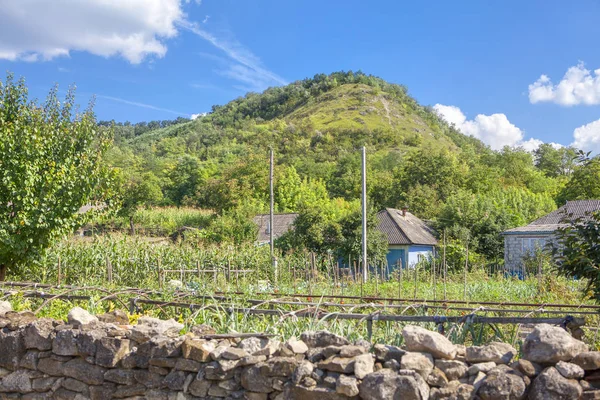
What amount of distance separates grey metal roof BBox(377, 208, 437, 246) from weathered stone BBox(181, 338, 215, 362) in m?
26.5

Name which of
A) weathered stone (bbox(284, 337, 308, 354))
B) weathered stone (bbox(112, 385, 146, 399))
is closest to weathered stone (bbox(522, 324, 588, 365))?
weathered stone (bbox(284, 337, 308, 354))

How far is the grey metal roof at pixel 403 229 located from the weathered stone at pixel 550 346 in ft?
88.7

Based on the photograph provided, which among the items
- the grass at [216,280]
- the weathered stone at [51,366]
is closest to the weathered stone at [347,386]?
the weathered stone at [51,366]

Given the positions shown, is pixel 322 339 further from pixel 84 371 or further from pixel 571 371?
pixel 84 371

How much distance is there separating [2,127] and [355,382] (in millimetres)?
10350

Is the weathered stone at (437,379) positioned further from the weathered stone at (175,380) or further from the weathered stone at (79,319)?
the weathered stone at (79,319)

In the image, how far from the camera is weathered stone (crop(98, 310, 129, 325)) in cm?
499

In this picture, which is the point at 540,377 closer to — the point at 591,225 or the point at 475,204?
the point at 591,225

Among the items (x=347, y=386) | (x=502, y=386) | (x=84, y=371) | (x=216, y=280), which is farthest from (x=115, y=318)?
(x=216, y=280)

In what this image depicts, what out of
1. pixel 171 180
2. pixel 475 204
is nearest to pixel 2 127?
pixel 475 204

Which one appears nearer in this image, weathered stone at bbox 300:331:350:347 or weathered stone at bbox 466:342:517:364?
weathered stone at bbox 466:342:517:364

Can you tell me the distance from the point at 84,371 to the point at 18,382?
2.66 ft

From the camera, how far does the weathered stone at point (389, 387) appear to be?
3.02 m

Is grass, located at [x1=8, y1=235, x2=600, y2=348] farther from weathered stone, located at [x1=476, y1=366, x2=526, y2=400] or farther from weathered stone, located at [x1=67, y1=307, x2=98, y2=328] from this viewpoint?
weathered stone, located at [x1=476, y1=366, x2=526, y2=400]
